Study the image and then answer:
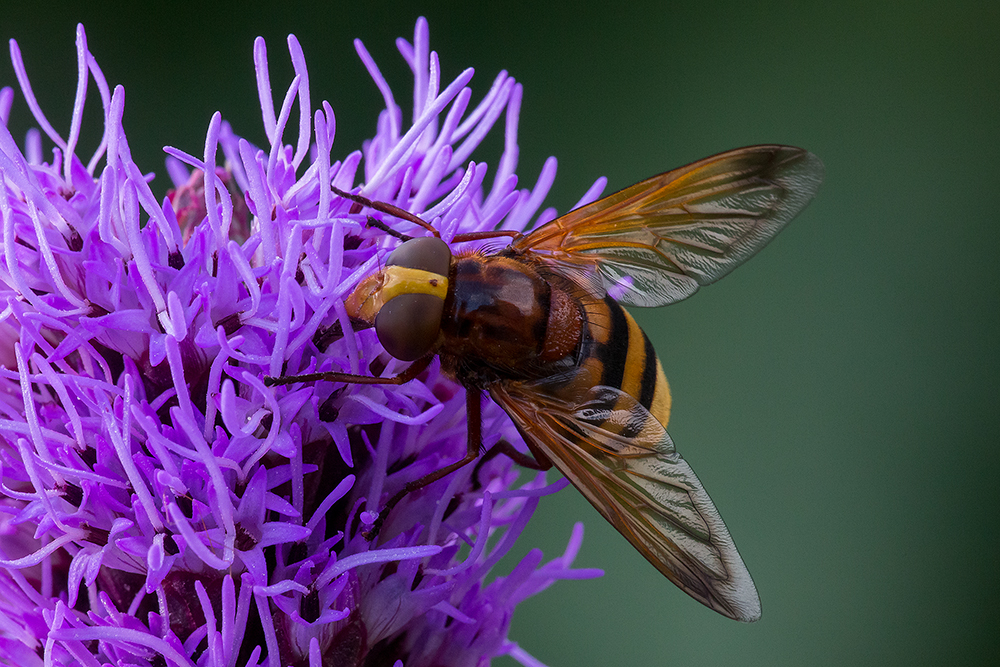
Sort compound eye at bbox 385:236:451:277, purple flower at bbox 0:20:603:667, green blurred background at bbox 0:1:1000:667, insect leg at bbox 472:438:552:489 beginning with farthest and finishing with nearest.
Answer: green blurred background at bbox 0:1:1000:667 < insect leg at bbox 472:438:552:489 < compound eye at bbox 385:236:451:277 < purple flower at bbox 0:20:603:667

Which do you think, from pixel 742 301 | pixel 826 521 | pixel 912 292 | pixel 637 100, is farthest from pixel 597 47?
pixel 826 521

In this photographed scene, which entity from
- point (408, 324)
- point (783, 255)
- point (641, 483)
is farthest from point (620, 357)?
point (783, 255)

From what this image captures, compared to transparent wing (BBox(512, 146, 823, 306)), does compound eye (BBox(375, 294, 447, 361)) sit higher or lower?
lower

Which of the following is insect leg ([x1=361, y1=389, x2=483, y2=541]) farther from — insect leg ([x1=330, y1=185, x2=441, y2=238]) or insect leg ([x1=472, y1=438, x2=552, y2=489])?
insect leg ([x1=330, y1=185, x2=441, y2=238])

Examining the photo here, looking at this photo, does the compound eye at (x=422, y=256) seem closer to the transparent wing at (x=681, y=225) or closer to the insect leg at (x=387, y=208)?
the insect leg at (x=387, y=208)

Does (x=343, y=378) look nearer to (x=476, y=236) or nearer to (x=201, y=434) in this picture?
(x=201, y=434)

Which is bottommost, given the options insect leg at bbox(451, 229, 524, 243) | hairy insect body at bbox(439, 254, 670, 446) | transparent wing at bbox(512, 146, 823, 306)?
hairy insect body at bbox(439, 254, 670, 446)

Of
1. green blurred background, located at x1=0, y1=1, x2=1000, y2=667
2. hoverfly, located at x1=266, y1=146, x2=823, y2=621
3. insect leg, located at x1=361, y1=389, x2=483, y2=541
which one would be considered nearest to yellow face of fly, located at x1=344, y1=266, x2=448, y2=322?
hoverfly, located at x1=266, y1=146, x2=823, y2=621
